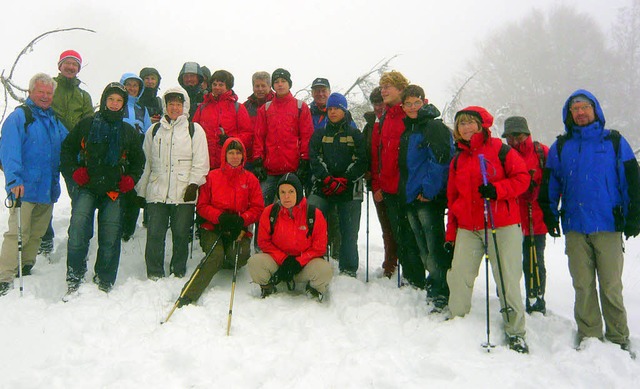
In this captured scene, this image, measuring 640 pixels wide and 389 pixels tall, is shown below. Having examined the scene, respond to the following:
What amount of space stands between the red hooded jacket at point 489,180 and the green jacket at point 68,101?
19.2 ft

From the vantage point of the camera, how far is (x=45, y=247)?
6.60 metres

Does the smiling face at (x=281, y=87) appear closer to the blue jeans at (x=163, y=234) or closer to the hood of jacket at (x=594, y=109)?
the blue jeans at (x=163, y=234)

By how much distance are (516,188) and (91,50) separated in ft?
170

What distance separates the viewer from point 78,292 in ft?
17.0

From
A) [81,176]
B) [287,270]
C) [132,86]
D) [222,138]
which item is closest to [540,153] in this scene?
[287,270]

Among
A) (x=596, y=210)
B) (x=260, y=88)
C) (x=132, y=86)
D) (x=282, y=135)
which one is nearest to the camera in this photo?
(x=596, y=210)

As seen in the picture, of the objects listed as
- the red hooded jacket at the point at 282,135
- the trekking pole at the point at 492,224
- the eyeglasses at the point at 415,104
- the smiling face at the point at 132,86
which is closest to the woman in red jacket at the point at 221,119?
the red hooded jacket at the point at 282,135

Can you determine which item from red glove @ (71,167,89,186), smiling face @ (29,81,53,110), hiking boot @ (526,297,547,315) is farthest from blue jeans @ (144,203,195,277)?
hiking boot @ (526,297,547,315)

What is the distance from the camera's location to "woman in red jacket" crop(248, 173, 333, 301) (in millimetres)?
5320

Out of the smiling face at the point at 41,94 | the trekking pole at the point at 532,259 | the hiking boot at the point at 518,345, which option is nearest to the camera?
the hiking boot at the point at 518,345

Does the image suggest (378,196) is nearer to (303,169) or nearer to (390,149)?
(390,149)

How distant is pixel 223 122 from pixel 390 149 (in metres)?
2.77

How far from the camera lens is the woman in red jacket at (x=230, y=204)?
5699mm

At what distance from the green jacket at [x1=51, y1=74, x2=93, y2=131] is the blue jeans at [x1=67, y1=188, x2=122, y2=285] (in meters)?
1.83
